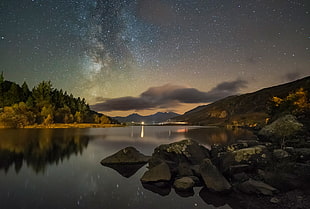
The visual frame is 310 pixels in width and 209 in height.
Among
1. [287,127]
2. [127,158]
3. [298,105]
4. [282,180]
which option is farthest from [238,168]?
[298,105]

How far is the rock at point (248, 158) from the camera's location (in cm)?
1642

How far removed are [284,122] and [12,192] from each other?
94.8ft

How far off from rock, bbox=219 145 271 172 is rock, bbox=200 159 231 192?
9.32ft

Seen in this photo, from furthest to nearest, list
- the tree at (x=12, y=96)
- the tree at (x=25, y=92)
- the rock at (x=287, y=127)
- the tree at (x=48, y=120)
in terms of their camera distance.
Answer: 1. the tree at (x=25, y=92)
2. the tree at (x=48, y=120)
3. the tree at (x=12, y=96)
4. the rock at (x=287, y=127)

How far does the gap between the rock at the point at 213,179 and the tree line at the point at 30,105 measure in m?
108

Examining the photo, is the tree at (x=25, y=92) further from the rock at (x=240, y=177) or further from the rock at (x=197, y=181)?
the rock at (x=240, y=177)

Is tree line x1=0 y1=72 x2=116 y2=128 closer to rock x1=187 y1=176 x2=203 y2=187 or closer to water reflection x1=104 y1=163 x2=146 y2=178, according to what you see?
water reflection x1=104 y1=163 x2=146 y2=178

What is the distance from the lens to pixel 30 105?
116812mm

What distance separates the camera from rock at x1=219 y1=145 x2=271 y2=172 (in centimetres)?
1642

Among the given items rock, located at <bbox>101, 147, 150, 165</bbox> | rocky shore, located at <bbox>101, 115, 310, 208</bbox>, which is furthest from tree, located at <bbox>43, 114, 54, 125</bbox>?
rocky shore, located at <bbox>101, 115, 310, 208</bbox>

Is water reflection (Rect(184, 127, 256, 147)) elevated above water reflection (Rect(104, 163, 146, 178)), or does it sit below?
below

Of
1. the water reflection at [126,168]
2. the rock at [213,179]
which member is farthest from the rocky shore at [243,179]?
the water reflection at [126,168]

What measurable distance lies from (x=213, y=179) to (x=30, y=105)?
432 feet

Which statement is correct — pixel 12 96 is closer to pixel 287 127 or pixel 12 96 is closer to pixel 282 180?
pixel 287 127
